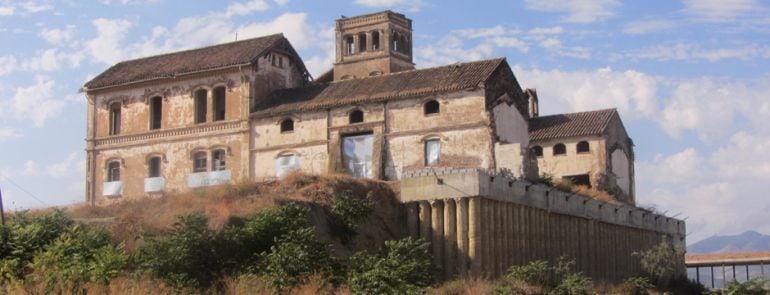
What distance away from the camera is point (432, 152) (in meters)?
46.2

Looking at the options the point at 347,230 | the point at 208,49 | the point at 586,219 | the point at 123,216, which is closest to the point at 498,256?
the point at 347,230

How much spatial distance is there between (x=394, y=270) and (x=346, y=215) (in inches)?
216

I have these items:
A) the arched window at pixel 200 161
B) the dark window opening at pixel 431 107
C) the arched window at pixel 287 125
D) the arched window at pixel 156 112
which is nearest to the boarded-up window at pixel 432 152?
the dark window opening at pixel 431 107

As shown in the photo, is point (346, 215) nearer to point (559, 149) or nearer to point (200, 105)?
point (200, 105)

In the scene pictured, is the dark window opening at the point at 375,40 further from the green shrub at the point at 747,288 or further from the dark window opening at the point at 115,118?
the green shrub at the point at 747,288

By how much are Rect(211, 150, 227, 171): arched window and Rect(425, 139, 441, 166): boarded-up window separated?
9.86m

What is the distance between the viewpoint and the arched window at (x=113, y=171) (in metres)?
52.7

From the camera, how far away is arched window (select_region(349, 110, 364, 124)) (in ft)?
158

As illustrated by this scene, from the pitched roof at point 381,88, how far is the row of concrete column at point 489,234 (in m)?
6.22

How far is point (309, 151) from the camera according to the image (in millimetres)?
48750

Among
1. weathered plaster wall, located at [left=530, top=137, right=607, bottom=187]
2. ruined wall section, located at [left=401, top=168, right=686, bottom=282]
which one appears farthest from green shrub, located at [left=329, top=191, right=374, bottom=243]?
weathered plaster wall, located at [left=530, top=137, right=607, bottom=187]

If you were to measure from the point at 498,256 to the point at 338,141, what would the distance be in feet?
33.1

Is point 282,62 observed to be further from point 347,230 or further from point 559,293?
point 559,293

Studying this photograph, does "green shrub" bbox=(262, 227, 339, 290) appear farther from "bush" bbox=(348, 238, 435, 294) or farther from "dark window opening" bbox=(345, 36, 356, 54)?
"dark window opening" bbox=(345, 36, 356, 54)
